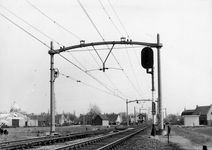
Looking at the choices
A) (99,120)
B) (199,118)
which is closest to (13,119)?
(99,120)

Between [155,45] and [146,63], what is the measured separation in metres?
11.5

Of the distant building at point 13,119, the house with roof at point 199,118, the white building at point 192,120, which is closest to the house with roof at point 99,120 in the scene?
the distant building at point 13,119

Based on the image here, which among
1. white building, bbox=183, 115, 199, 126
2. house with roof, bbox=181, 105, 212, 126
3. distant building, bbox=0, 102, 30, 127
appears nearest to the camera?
white building, bbox=183, 115, 199, 126

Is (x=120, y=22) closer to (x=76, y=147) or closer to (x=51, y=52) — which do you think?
(x=51, y=52)

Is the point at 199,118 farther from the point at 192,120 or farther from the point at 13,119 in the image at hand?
the point at 13,119

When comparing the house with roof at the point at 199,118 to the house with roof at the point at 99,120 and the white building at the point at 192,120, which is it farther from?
the house with roof at the point at 99,120

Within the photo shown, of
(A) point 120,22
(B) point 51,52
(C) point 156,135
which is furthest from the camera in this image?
(C) point 156,135

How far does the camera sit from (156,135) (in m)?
23.7

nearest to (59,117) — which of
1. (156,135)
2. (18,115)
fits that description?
(18,115)

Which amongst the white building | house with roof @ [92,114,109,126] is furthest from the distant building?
the white building

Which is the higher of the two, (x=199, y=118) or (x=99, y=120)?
(x=199, y=118)

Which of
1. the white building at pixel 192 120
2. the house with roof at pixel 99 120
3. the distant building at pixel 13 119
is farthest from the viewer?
the house with roof at pixel 99 120

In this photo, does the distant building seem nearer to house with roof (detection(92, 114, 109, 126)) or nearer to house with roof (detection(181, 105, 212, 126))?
house with roof (detection(92, 114, 109, 126))

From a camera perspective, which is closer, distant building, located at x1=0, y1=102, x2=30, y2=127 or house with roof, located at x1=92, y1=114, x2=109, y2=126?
distant building, located at x1=0, y1=102, x2=30, y2=127
